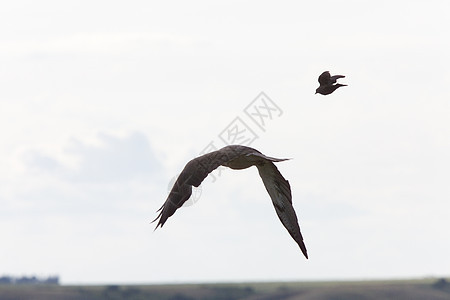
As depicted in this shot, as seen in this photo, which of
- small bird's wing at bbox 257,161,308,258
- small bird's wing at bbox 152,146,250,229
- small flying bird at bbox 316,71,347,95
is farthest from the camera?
small bird's wing at bbox 257,161,308,258

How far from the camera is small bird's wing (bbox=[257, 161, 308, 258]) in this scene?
24.7m

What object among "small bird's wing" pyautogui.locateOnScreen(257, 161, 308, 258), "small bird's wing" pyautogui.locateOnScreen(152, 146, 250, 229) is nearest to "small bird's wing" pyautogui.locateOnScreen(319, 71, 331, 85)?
"small bird's wing" pyautogui.locateOnScreen(257, 161, 308, 258)

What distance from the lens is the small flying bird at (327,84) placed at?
74.6 ft

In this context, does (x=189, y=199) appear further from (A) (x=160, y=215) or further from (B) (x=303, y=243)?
(B) (x=303, y=243)

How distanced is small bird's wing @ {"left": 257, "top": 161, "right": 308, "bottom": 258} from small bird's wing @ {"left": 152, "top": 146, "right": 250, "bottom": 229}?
2.90 m

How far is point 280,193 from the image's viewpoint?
25.3m

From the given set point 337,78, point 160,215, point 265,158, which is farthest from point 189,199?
point 337,78

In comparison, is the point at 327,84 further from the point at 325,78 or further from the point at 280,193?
the point at 280,193

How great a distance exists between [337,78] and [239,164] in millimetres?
2731

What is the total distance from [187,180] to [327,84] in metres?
3.63

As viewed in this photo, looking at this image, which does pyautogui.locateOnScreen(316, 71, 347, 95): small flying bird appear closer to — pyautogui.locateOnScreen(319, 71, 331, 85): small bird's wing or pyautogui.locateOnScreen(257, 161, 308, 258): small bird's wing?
pyautogui.locateOnScreen(319, 71, 331, 85): small bird's wing

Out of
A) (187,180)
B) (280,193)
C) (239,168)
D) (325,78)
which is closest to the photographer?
(187,180)

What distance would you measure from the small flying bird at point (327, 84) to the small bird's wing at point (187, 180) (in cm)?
247

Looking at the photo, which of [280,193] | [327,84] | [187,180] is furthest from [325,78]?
[187,180]
